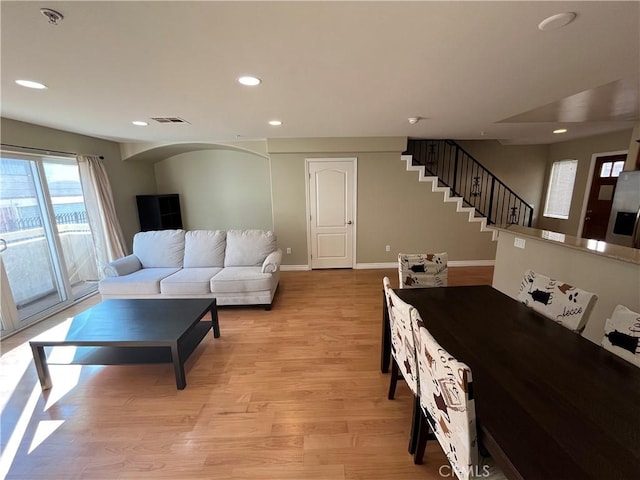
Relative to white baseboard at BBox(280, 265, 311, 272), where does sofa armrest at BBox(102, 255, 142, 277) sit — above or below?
above

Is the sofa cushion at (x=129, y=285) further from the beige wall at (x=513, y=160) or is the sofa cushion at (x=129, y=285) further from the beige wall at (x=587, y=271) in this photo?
the beige wall at (x=513, y=160)

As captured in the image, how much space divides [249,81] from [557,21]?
73.5 inches

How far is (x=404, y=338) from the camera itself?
1.40 meters

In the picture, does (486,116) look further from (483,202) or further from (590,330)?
(483,202)

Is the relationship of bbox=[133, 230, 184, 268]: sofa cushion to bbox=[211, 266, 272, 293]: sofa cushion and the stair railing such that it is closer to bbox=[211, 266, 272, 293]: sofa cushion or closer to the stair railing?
bbox=[211, 266, 272, 293]: sofa cushion

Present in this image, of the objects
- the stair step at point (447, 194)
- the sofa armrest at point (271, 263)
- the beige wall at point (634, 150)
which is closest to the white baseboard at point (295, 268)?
the sofa armrest at point (271, 263)

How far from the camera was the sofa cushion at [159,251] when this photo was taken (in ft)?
12.0

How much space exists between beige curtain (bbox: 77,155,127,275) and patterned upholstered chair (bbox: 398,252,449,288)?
14.7 feet

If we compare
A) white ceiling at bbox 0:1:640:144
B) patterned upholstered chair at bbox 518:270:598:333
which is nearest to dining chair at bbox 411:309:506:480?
patterned upholstered chair at bbox 518:270:598:333

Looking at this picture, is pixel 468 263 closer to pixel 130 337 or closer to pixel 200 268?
pixel 200 268

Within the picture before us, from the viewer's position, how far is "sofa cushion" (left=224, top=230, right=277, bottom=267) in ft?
11.8

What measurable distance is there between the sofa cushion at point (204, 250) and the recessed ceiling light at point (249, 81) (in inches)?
88.7

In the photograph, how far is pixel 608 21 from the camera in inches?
50.1

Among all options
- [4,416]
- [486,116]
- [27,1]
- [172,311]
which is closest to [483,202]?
[486,116]
